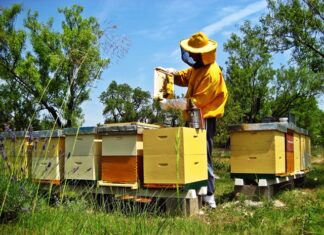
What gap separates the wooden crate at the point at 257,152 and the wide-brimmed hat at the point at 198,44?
4.59 feet

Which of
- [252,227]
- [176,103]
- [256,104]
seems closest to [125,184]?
[176,103]

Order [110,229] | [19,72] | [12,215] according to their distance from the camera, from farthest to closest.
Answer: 1. [19,72]
2. [12,215]
3. [110,229]

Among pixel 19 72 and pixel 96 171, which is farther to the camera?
pixel 19 72

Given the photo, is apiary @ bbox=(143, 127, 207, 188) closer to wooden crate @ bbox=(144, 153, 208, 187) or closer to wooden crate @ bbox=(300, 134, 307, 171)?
wooden crate @ bbox=(144, 153, 208, 187)

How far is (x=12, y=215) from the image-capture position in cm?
278

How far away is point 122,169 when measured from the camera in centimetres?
454

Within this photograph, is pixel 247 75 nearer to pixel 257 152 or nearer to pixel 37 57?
pixel 37 57

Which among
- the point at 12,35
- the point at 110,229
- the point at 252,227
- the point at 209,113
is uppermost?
the point at 12,35

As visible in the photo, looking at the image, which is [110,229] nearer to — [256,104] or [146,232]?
[146,232]

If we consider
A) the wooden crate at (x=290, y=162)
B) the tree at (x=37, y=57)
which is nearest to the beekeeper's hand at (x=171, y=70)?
the wooden crate at (x=290, y=162)

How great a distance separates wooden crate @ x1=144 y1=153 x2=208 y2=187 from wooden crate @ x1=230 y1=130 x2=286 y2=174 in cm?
131

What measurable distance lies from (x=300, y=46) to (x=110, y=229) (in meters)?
7.64

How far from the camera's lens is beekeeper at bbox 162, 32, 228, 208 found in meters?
4.79

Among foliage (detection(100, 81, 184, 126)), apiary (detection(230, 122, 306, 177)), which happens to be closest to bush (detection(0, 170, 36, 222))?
apiary (detection(230, 122, 306, 177))
